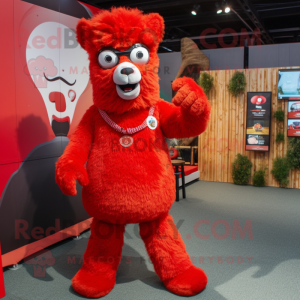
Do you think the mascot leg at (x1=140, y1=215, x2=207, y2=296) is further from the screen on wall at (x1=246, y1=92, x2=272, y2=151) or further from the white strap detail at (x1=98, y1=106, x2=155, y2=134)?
the screen on wall at (x1=246, y1=92, x2=272, y2=151)

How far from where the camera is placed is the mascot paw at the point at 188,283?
2248mm

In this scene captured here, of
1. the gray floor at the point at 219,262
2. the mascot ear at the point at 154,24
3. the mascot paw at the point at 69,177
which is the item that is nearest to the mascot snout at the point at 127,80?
the mascot ear at the point at 154,24

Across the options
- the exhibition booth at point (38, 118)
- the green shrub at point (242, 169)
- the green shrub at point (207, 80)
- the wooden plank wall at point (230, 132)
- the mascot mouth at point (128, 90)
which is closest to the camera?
the mascot mouth at point (128, 90)

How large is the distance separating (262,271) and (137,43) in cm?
203

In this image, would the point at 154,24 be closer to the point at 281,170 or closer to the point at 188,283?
the point at 188,283

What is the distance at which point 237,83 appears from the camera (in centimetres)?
621

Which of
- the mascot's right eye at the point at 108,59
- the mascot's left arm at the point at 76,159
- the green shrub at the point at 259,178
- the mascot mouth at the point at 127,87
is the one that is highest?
the mascot's right eye at the point at 108,59

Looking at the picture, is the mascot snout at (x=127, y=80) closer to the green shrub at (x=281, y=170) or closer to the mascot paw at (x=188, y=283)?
the mascot paw at (x=188, y=283)

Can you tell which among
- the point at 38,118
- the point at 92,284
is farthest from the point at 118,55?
the point at 92,284

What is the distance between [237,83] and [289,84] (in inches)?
35.5

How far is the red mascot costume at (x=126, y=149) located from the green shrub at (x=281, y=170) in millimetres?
4183

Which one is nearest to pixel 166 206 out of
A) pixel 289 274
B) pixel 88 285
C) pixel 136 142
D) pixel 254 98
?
pixel 136 142

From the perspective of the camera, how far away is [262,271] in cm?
271

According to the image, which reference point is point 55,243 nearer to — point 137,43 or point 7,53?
point 7,53
